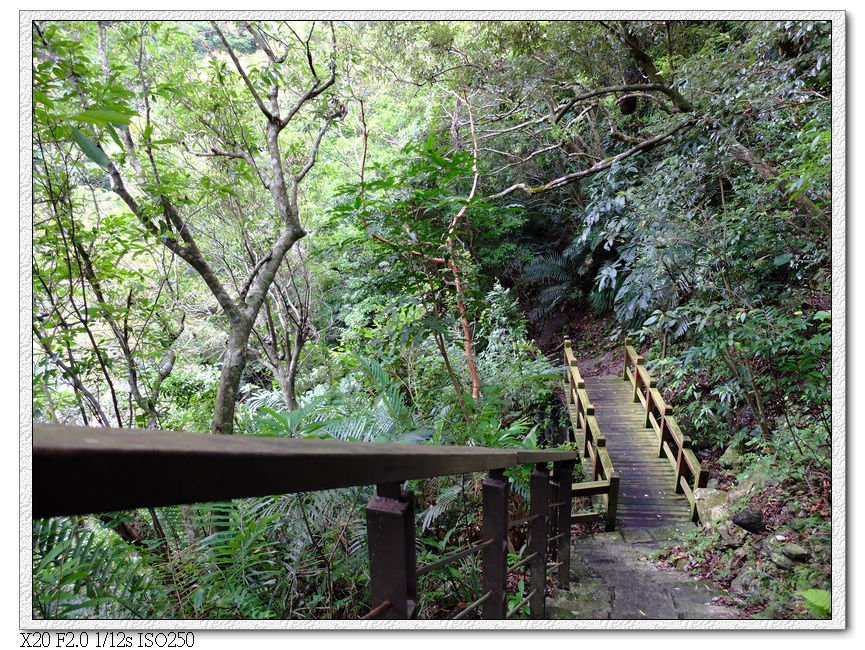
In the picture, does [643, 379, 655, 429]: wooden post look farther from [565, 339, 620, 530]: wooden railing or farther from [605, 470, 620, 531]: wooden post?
[605, 470, 620, 531]: wooden post

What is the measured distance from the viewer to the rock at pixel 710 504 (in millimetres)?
3650

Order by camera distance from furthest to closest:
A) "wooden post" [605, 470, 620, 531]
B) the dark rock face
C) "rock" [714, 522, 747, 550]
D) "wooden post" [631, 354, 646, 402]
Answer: "wooden post" [631, 354, 646, 402] < "wooden post" [605, 470, 620, 531] < "rock" [714, 522, 747, 550] < the dark rock face

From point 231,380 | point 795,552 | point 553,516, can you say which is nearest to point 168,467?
point 231,380

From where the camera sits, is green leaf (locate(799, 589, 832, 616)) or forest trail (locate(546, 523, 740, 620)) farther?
forest trail (locate(546, 523, 740, 620))

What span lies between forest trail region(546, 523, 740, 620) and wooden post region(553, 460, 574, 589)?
78 mm

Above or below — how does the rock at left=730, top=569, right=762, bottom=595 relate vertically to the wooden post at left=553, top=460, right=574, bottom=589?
below

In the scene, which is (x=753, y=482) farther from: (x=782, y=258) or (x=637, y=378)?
(x=637, y=378)

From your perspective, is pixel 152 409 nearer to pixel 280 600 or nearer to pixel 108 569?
pixel 108 569

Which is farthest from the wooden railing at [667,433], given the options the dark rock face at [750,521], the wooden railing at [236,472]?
the wooden railing at [236,472]

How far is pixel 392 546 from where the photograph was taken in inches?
30.5

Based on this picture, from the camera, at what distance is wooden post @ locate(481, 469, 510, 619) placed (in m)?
1.28

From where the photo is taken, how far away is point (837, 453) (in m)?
1.73

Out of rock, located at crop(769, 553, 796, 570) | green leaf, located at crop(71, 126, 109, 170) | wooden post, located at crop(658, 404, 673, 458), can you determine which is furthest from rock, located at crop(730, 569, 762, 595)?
green leaf, located at crop(71, 126, 109, 170)

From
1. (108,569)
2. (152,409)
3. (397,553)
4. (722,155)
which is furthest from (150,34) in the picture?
(722,155)
